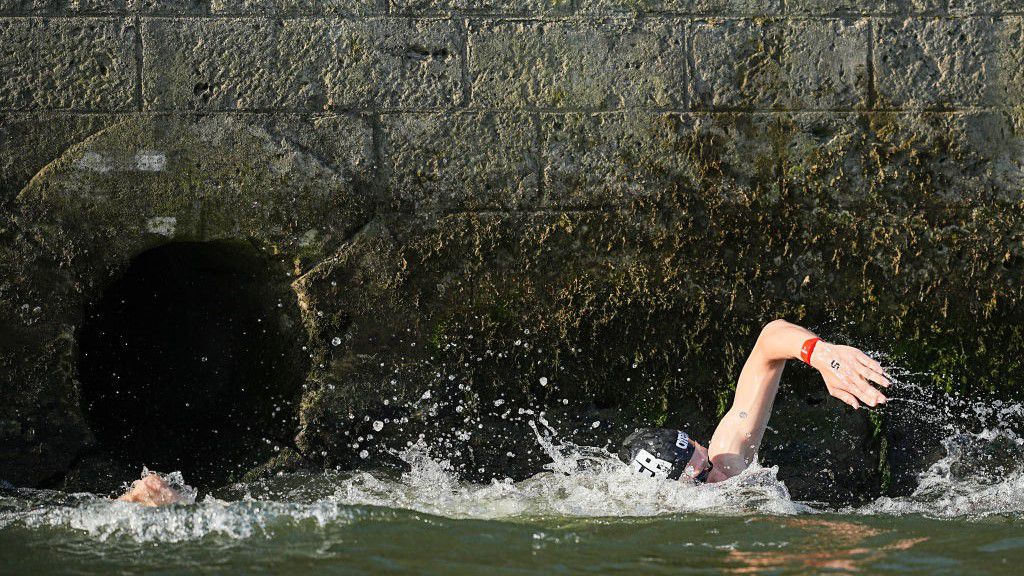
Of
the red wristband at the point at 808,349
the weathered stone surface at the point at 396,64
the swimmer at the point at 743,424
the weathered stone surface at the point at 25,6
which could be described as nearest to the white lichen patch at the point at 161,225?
the weathered stone surface at the point at 396,64

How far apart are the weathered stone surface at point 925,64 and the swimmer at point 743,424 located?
1327mm

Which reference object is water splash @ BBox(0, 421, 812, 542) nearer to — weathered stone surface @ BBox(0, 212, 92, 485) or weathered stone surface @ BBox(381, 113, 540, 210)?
weathered stone surface @ BBox(0, 212, 92, 485)

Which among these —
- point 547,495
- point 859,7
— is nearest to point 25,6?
point 547,495

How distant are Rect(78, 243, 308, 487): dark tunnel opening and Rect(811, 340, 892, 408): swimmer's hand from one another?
7.81 ft

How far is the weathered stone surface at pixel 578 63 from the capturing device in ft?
17.7

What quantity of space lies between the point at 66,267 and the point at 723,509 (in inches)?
120

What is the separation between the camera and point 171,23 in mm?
5301

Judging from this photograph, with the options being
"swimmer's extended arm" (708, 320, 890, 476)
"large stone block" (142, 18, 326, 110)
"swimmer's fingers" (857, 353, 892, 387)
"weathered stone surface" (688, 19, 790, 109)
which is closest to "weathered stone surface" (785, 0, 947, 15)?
"weathered stone surface" (688, 19, 790, 109)

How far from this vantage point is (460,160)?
539 cm

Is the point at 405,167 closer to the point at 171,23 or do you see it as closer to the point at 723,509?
the point at 171,23

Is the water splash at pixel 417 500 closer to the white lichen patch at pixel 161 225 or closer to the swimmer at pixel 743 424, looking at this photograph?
the swimmer at pixel 743 424

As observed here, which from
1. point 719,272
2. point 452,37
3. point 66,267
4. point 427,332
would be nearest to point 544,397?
point 427,332

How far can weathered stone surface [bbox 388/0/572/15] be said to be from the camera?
5.37 m

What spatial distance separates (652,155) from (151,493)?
262 cm
